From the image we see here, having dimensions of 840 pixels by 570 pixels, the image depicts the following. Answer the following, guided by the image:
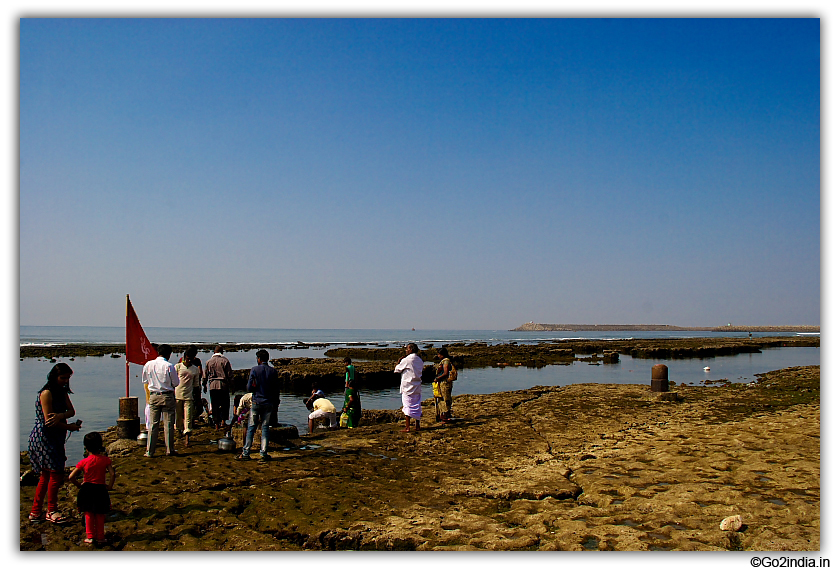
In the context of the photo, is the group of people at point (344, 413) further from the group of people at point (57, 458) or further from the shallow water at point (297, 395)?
the group of people at point (57, 458)

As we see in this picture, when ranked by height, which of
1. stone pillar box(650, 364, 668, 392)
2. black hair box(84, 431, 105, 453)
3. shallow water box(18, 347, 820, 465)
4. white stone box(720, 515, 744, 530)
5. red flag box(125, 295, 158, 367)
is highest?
red flag box(125, 295, 158, 367)

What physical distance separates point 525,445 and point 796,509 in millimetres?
5196

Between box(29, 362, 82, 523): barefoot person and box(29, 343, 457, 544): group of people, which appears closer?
box(29, 343, 457, 544): group of people

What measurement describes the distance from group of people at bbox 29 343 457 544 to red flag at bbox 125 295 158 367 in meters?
0.57

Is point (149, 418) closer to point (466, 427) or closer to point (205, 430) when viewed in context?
point (205, 430)

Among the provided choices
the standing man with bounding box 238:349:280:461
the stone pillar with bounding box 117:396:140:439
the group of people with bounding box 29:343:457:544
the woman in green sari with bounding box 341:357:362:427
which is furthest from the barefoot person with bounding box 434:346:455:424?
the stone pillar with bounding box 117:396:140:439

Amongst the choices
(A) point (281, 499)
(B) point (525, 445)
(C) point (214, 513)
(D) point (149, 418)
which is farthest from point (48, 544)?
(B) point (525, 445)

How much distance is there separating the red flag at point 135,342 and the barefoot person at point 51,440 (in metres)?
4.13

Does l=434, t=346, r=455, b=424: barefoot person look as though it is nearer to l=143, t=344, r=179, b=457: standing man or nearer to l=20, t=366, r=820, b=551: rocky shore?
l=20, t=366, r=820, b=551: rocky shore

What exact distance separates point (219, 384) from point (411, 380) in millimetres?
4502

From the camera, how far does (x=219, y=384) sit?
12141 mm

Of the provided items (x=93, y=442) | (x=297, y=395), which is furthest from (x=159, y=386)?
(x=297, y=395)

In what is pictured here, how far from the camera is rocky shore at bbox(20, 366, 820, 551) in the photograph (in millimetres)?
5852

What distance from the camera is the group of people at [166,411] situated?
18.9 ft
